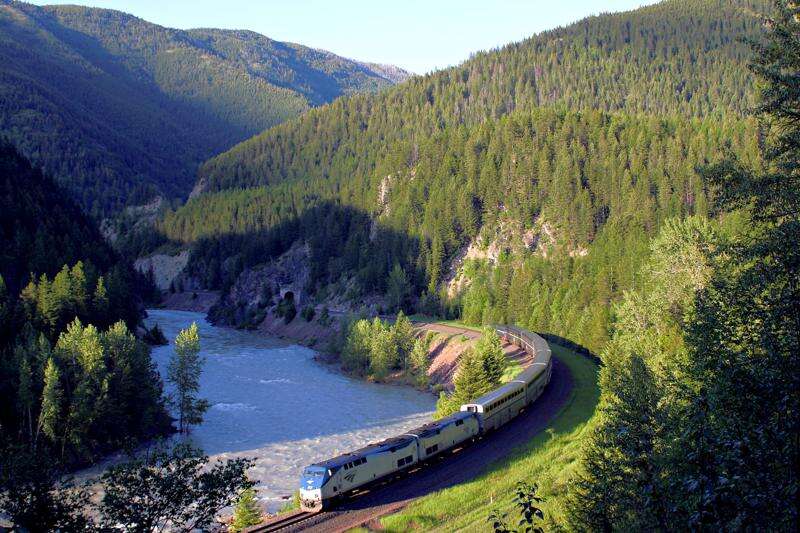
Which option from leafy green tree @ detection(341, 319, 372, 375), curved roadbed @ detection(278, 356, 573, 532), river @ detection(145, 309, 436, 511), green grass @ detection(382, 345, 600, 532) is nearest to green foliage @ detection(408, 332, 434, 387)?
river @ detection(145, 309, 436, 511)

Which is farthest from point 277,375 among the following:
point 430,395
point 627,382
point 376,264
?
point 627,382

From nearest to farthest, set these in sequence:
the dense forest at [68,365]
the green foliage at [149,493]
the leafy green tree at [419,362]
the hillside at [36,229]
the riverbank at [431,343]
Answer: the green foliage at [149,493]
the dense forest at [68,365]
the riverbank at [431,343]
the leafy green tree at [419,362]
the hillside at [36,229]

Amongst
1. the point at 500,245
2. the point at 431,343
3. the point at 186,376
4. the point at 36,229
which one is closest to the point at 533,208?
the point at 500,245

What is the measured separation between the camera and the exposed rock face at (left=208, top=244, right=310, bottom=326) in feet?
470

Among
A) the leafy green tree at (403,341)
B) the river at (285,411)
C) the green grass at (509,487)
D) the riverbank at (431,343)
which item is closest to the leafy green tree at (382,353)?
the leafy green tree at (403,341)

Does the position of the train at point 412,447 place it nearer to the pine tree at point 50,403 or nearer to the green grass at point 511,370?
the green grass at point 511,370

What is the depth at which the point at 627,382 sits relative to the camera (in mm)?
24953

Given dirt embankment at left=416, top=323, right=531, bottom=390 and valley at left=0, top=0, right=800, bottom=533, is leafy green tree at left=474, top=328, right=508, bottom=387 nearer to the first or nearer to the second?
valley at left=0, top=0, right=800, bottom=533

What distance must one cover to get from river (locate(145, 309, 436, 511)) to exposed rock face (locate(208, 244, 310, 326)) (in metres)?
37.2

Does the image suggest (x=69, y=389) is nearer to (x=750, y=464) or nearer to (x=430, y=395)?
(x=430, y=395)

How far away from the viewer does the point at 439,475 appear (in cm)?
3838

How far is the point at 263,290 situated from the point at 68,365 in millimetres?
94487

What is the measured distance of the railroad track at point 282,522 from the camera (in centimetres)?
3067

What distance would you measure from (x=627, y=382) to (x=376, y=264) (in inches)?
4486
